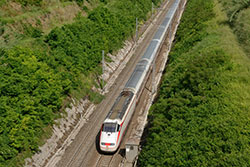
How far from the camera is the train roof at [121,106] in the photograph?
3059 centimetres

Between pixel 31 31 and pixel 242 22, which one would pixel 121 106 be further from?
pixel 242 22

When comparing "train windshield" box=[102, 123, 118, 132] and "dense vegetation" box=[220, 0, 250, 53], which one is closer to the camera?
"train windshield" box=[102, 123, 118, 132]

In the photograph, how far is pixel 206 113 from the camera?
26562 millimetres

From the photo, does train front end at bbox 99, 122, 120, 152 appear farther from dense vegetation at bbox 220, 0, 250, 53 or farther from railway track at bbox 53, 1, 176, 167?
dense vegetation at bbox 220, 0, 250, 53

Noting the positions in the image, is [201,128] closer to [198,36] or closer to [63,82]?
[63,82]

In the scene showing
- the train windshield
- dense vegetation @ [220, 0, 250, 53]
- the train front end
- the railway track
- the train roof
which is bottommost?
the railway track

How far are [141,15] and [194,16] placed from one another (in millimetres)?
21274

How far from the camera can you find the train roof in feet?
100

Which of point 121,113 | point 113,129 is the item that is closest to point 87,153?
point 113,129

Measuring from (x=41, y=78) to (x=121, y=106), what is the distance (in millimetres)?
11103

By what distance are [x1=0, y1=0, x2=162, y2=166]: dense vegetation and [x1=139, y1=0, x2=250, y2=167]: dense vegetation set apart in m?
13.1

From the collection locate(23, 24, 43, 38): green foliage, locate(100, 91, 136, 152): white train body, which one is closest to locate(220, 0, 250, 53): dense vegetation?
locate(100, 91, 136, 152): white train body

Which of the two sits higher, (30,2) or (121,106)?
(30,2)

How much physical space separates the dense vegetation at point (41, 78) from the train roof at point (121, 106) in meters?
7.38
